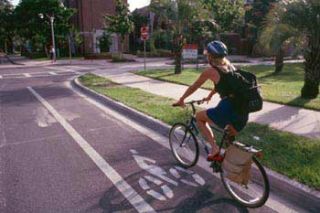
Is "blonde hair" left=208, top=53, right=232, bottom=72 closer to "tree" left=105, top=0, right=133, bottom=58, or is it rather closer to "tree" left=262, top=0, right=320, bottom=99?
"tree" left=262, top=0, right=320, bottom=99

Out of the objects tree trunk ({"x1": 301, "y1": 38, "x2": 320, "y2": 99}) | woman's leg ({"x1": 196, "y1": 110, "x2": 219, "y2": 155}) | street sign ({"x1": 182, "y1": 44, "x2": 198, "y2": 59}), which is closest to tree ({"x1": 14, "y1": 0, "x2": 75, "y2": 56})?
street sign ({"x1": 182, "y1": 44, "x2": 198, "y2": 59})

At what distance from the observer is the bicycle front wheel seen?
249 inches

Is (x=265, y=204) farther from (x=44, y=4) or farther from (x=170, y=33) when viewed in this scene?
(x=44, y=4)

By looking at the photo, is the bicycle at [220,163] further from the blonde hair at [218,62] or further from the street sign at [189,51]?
the street sign at [189,51]

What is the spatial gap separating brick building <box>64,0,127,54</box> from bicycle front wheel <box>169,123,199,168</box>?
43.9 meters

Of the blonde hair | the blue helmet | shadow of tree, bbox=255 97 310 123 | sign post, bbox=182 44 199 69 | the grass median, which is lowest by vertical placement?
shadow of tree, bbox=255 97 310 123

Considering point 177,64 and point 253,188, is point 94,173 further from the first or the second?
point 177,64

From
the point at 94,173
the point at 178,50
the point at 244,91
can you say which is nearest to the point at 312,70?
the point at 244,91

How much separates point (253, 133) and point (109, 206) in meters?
3.79

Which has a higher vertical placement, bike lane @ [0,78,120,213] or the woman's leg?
the woman's leg

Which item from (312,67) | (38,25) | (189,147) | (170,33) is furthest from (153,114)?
(38,25)

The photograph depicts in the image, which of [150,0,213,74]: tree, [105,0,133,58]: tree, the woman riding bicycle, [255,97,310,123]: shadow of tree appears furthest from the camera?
[105,0,133,58]: tree

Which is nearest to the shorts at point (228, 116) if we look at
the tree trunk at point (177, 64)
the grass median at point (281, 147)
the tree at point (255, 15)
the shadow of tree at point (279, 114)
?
the grass median at point (281, 147)

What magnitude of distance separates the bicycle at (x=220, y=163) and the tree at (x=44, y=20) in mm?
42692
